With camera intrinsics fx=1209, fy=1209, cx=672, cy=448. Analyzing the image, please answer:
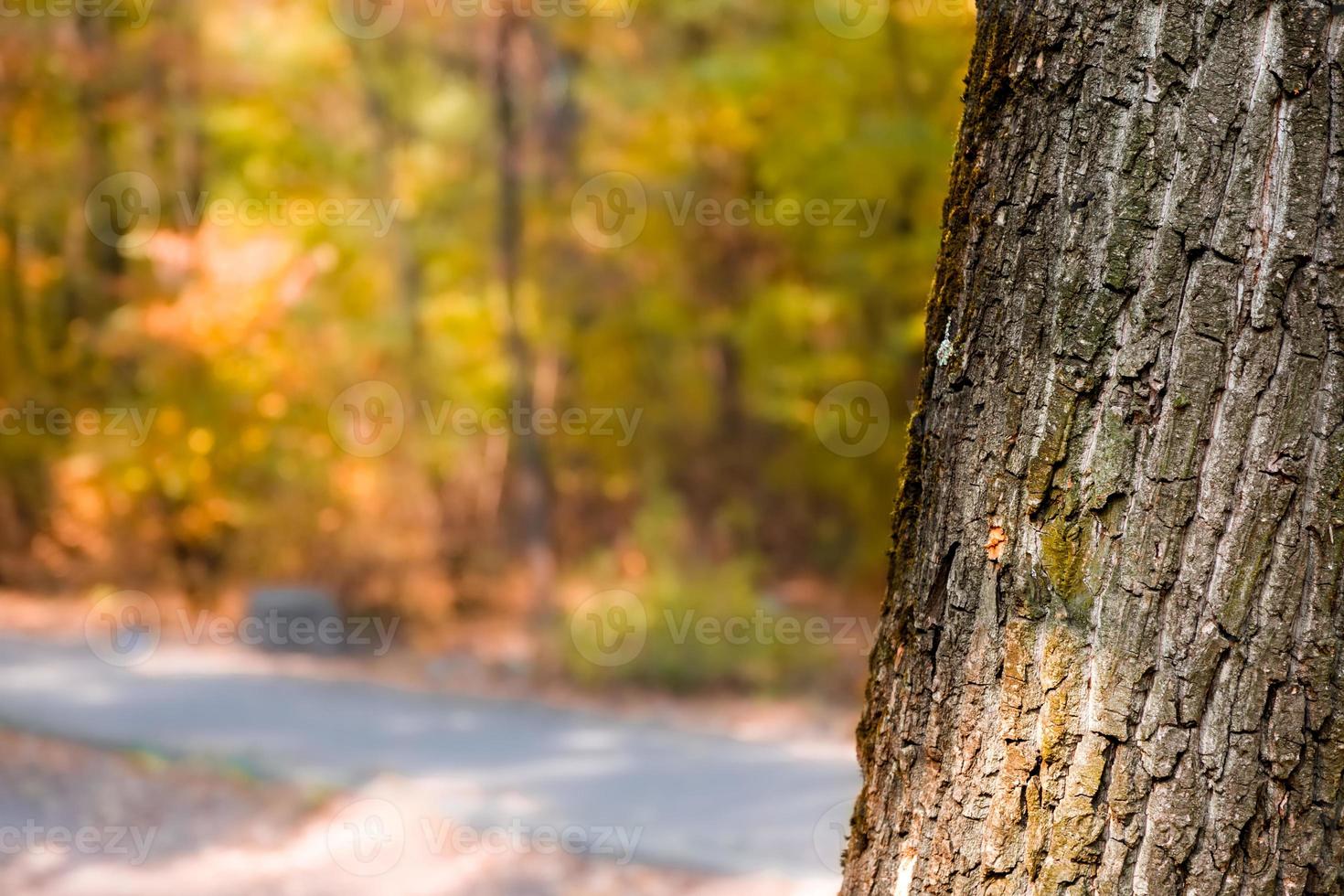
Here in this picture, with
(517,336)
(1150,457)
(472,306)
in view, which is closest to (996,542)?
(1150,457)

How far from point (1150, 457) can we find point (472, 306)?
12400 millimetres

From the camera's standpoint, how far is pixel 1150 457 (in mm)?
1325

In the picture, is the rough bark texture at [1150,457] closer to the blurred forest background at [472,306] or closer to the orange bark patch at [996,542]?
the orange bark patch at [996,542]

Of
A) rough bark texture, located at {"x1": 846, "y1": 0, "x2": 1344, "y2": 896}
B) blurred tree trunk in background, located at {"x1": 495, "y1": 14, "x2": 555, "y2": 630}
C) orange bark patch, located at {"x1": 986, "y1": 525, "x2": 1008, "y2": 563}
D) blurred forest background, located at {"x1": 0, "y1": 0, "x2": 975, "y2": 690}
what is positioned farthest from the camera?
blurred forest background, located at {"x1": 0, "y1": 0, "x2": 975, "y2": 690}

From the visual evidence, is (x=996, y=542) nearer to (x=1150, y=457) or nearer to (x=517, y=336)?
(x=1150, y=457)

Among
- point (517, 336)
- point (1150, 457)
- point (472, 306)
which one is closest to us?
point (1150, 457)

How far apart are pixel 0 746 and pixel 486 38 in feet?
20.7

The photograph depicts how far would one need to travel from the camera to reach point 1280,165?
1.28 meters

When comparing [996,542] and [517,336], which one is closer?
[996,542]

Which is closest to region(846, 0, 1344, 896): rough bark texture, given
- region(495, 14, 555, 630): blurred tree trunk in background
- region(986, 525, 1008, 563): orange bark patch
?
region(986, 525, 1008, 563): orange bark patch

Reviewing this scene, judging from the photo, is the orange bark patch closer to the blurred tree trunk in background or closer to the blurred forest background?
the blurred forest background

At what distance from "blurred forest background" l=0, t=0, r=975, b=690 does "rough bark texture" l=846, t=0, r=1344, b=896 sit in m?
7.66

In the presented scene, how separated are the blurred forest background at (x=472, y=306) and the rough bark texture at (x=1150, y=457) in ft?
25.1

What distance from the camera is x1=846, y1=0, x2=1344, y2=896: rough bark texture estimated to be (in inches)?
50.7
